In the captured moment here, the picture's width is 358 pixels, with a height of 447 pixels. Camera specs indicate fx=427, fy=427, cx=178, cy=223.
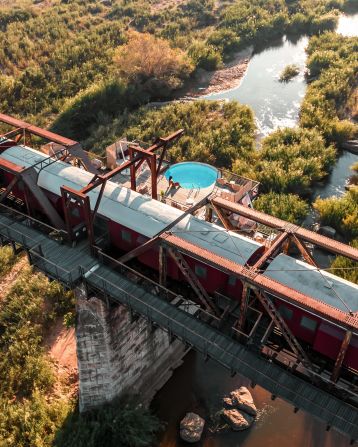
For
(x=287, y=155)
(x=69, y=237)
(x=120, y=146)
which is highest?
(x=69, y=237)

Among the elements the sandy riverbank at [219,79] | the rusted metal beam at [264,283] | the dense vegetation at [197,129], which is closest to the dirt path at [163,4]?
the sandy riverbank at [219,79]

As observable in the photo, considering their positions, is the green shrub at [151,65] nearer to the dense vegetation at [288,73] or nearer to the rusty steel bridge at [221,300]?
the dense vegetation at [288,73]

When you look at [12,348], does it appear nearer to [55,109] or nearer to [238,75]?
[55,109]

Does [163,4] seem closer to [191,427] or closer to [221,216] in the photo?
[221,216]

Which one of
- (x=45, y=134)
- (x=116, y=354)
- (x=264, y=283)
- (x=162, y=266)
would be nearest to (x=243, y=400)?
(x=116, y=354)

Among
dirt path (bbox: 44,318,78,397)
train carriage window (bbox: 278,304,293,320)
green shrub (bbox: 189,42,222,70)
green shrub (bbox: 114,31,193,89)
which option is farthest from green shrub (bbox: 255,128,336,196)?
green shrub (bbox: 189,42,222,70)

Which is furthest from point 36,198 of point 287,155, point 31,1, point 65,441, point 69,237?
point 31,1
